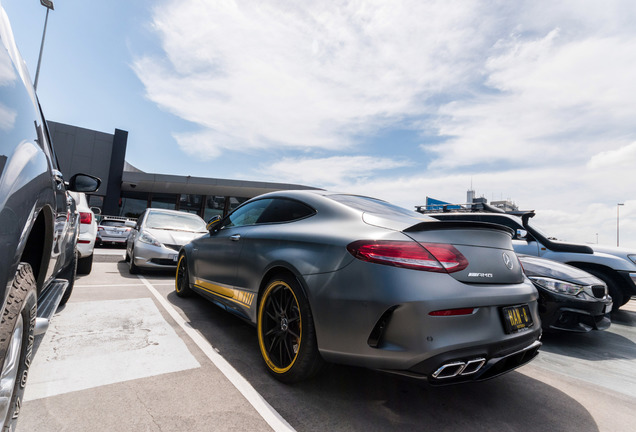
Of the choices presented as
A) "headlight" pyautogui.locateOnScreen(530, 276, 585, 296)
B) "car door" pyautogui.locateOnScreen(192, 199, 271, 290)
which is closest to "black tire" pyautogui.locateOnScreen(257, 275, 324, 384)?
"car door" pyautogui.locateOnScreen(192, 199, 271, 290)

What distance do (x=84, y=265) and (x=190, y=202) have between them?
24637 mm

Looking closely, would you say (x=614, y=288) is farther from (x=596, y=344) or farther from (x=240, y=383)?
(x=240, y=383)

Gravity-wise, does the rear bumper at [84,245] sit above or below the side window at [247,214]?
below

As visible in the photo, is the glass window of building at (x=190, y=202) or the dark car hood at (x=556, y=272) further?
the glass window of building at (x=190, y=202)

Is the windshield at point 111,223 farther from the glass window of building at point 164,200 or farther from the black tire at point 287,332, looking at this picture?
the glass window of building at point 164,200

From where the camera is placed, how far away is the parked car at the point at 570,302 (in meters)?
3.83

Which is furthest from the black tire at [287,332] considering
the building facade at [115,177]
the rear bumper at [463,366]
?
the building facade at [115,177]

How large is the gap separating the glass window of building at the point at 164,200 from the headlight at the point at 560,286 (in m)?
29.6

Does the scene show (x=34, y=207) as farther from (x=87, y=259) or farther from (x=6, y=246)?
(x=87, y=259)

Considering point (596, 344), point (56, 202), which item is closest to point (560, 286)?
point (596, 344)

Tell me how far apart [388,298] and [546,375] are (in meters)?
2.23

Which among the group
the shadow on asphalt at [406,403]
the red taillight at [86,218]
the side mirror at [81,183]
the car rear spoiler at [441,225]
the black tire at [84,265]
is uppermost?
the side mirror at [81,183]

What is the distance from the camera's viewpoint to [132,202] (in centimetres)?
2948

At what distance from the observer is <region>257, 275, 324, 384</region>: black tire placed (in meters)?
2.17
